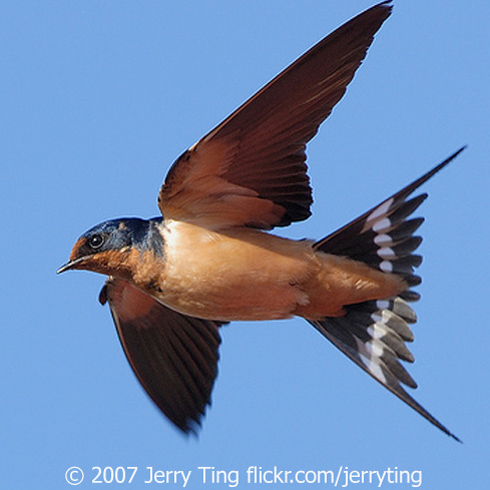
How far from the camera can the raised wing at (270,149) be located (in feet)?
20.3

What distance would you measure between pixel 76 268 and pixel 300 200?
4.32 feet

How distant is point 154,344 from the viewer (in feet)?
27.1

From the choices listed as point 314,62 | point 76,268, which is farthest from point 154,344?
point 314,62

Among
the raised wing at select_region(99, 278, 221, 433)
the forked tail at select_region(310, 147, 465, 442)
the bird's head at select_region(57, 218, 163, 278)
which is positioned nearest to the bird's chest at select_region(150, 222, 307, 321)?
the bird's head at select_region(57, 218, 163, 278)

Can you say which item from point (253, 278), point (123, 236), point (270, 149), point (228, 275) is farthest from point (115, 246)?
point (270, 149)

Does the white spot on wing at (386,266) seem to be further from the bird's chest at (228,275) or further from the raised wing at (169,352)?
the raised wing at (169,352)

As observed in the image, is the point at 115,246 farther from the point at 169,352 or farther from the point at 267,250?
the point at 169,352

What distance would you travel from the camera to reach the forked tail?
22.6 feet

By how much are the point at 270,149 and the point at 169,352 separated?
207cm

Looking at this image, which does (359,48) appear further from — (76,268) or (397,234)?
(76,268)

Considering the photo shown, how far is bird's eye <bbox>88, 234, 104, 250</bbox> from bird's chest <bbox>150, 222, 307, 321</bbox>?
375mm

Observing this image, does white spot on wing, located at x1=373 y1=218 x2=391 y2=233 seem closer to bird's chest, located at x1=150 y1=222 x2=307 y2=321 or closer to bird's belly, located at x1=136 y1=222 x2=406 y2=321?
bird's belly, located at x1=136 y1=222 x2=406 y2=321

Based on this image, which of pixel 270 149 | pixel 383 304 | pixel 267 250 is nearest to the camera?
pixel 270 149

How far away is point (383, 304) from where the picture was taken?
7160 mm
